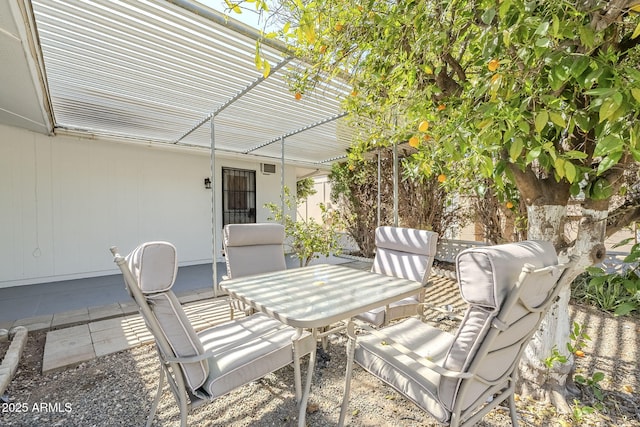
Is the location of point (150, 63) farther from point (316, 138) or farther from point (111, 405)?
point (316, 138)

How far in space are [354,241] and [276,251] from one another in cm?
561

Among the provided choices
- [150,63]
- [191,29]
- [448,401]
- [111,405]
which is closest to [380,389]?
[448,401]

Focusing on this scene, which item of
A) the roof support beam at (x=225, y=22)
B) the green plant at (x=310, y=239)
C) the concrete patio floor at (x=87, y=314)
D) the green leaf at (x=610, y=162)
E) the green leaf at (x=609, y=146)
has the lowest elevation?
the concrete patio floor at (x=87, y=314)

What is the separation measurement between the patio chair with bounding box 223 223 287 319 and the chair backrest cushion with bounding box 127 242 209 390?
1.74 m

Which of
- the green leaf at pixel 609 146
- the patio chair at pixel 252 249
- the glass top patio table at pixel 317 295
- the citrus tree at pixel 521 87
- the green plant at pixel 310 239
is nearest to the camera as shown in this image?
the green leaf at pixel 609 146

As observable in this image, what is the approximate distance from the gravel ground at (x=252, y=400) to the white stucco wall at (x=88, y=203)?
A: 369 centimetres

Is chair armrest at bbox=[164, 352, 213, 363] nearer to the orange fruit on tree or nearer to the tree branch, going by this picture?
the orange fruit on tree

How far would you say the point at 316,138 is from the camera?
21.3 ft

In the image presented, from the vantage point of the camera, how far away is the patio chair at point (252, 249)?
11.4ft

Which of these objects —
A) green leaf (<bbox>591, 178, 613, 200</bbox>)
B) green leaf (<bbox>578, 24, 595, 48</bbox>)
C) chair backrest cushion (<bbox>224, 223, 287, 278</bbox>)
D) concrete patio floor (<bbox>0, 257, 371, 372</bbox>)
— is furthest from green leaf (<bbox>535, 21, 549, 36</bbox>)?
concrete patio floor (<bbox>0, 257, 371, 372</bbox>)

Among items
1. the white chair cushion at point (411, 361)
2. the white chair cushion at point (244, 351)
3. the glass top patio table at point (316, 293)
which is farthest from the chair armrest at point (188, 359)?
the white chair cushion at point (411, 361)

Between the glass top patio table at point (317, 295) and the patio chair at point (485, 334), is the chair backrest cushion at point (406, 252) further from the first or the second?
the patio chair at point (485, 334)

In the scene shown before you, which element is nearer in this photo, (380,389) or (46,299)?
(380,389)

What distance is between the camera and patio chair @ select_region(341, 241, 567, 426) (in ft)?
4.51
